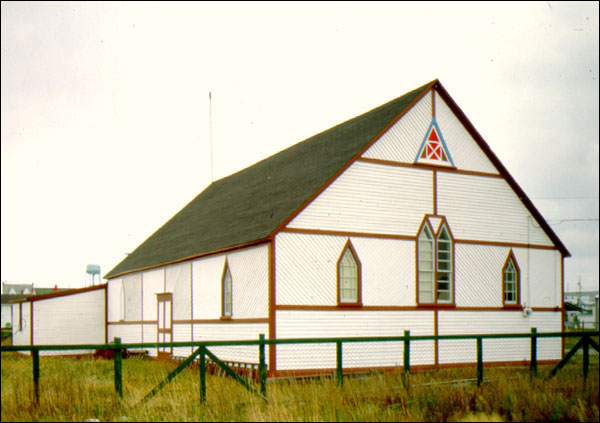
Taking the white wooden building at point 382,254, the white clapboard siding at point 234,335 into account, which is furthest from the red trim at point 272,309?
the white clapboard siding at point 234,335

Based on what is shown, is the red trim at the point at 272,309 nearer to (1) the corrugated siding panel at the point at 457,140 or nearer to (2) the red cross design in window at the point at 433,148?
(2) the red cross design in window at the point at 433,148

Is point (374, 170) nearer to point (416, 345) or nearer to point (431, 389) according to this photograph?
point (416, 345)

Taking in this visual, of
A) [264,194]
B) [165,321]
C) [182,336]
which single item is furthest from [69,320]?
[264,194]

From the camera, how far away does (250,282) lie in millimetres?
21766

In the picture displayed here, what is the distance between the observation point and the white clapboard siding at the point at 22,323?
121 ft

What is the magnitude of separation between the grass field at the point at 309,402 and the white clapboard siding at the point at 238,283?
7.45 metres

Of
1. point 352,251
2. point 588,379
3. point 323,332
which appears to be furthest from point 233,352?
point 588,379

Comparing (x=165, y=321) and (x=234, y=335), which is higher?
(x=234, y=335)

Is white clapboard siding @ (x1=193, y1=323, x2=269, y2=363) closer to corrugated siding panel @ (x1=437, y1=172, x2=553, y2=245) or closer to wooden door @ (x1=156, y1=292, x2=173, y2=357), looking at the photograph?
wooden door @ (x1=156, y1=292, x2=173, y2=357)

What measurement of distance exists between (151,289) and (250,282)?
433 inches

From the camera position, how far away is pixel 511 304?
25.3 m

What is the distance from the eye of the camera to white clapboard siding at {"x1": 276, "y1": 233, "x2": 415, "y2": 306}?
20672 millimetres

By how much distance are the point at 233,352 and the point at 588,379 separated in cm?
1128

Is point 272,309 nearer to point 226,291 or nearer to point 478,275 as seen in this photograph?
point 226,291
